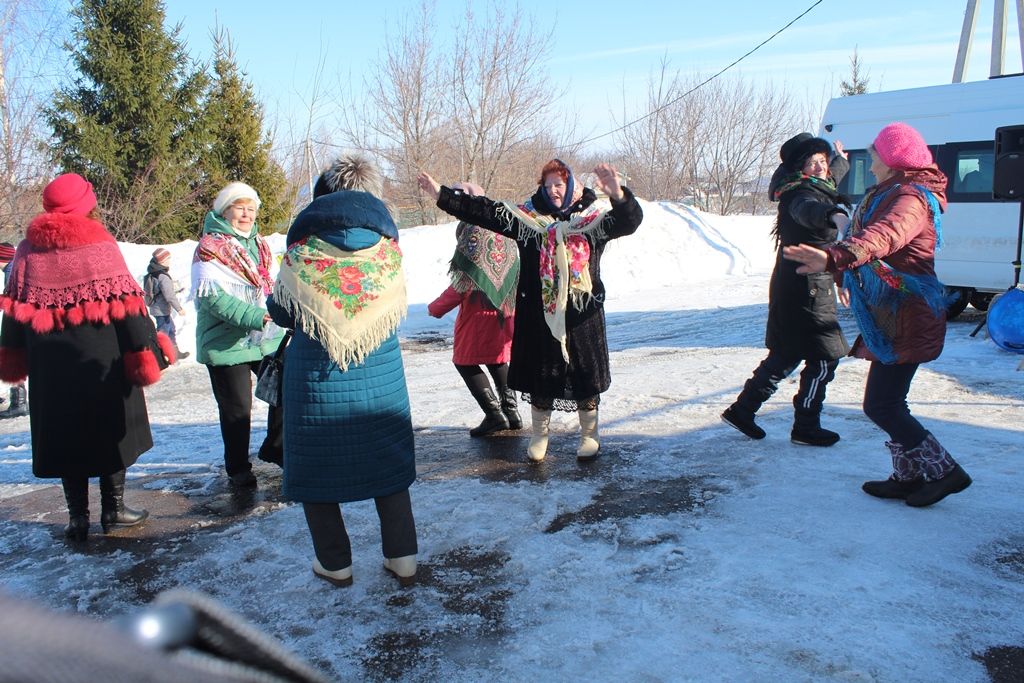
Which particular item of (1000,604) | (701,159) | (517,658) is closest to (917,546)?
(1000,604)

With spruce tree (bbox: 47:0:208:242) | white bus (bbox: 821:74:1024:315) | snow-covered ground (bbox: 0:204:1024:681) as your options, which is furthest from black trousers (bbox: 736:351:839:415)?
spruce tree (bbox: 47:0:208:242)

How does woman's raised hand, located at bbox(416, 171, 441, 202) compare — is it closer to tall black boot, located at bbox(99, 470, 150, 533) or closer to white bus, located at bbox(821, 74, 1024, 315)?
tall black boot, located at bbox(99, 470, 150, 533)

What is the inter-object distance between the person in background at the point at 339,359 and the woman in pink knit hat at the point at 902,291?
197 centimetres

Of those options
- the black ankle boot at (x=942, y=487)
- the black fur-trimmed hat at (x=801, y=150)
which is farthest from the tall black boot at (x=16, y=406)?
the black ankle boot at (x=942, y=487)

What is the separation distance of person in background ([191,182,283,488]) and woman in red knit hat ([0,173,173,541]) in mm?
377

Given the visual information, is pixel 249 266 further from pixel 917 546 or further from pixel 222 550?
pixel 917 546

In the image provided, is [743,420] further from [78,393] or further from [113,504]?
[78,393]

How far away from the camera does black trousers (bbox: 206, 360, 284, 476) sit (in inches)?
188

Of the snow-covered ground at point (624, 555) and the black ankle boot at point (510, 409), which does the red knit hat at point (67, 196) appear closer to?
the snow-covered ground at point (624, 555)

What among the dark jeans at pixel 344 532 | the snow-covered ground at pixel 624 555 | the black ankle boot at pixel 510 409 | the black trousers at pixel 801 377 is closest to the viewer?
the snow-covered ground at pixel 624 555

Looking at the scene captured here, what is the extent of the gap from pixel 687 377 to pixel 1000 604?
457cm

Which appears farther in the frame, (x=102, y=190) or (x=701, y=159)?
(x=701, y=159)

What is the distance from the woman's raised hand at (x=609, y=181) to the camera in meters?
4.42

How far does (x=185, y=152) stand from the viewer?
57.0 ft
